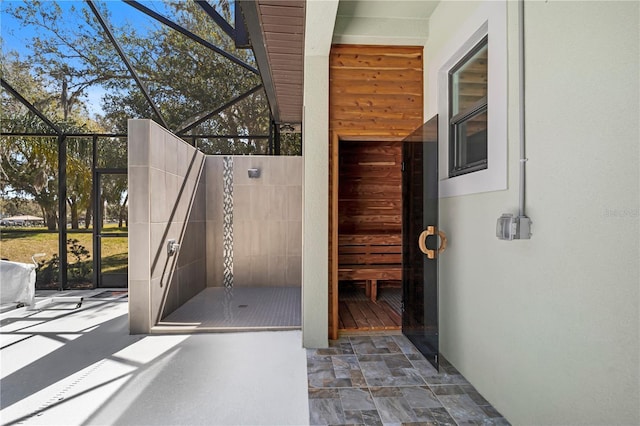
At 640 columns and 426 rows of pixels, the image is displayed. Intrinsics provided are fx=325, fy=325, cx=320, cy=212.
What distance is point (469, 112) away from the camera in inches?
101

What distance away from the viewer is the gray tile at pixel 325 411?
1.98 meters

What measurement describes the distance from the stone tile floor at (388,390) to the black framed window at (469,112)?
1.61 metres

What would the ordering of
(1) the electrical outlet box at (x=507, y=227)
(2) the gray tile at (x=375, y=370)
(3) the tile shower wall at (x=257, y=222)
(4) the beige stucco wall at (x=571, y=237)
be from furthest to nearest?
(3) the tile shower wall at (x=257, y=222)
(2) the gray tile at (x=375, y=370)
(1) the electrical outlet box at (x=507, y=227)
(4) the beige stucco wall at (x=571, y=237)

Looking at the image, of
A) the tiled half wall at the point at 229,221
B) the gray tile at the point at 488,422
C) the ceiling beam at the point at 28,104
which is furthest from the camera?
the ceiling beam at the point at 28,104

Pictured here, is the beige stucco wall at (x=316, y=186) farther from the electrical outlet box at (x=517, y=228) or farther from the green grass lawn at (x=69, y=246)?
the green grass lawn at (x=69, y=246)

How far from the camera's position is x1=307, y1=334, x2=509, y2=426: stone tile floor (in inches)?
78.8

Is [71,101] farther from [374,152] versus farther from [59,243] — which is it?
[374,152]

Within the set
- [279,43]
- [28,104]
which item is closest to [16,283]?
[28,104]

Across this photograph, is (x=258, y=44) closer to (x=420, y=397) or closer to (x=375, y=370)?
(x=375, y=370)

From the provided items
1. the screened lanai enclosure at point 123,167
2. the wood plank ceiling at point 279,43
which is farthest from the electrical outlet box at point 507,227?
the screened lanai enclosure at point 123,167

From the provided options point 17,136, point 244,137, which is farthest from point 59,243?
point 244,137

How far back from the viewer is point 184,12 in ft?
21.4

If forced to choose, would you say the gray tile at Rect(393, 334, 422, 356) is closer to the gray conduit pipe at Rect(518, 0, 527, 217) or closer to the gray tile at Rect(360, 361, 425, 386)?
the gray tile at Rect(360, 361, 425, 386)

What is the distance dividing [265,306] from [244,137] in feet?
10.2
